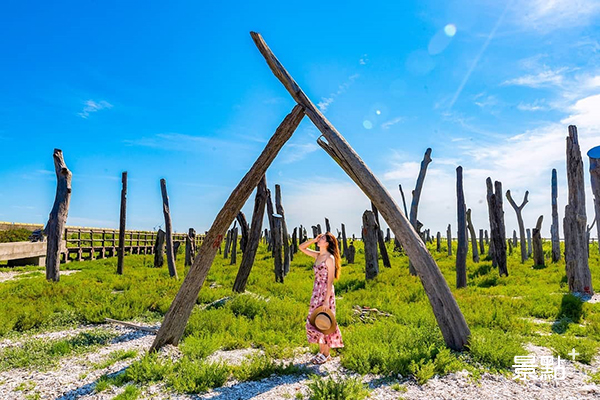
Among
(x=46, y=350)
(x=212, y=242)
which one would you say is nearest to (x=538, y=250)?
(x=212, y=242)

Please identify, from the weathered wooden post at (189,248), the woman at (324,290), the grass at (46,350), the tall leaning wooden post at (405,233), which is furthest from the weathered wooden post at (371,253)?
the weathered wooden post at (189,248)

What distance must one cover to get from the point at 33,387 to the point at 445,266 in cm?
1572

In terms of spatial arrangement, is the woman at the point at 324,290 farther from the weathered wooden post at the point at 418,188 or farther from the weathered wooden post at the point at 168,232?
the weathered wooden post at the point at 418,188

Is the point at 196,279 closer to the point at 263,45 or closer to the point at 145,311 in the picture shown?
the point at 145,311

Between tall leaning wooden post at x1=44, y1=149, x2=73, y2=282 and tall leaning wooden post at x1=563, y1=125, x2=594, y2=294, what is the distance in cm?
1503

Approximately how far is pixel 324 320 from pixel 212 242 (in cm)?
213

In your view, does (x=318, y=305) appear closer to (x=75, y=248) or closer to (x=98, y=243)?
(x=75, y=248)

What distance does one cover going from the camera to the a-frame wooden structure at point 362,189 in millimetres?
5680

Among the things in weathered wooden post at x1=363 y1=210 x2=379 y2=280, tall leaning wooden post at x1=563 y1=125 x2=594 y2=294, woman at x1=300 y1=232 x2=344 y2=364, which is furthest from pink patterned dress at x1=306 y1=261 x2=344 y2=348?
tall leaning wooden post at x1=563 y1=125 x2=594 y2=294

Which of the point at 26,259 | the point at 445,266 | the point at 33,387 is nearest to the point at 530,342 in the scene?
A: the point at 33,387

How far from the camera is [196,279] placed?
612 cm

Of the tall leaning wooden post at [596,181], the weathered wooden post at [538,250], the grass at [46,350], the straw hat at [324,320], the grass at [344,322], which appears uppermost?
the tall leaning wooden post at [596,181]

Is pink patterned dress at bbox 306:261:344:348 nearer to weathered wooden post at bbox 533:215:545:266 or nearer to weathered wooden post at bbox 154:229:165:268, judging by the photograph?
weathered wooden post at bbox 154:229:165:268

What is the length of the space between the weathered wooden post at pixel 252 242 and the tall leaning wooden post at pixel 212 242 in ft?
13.9
